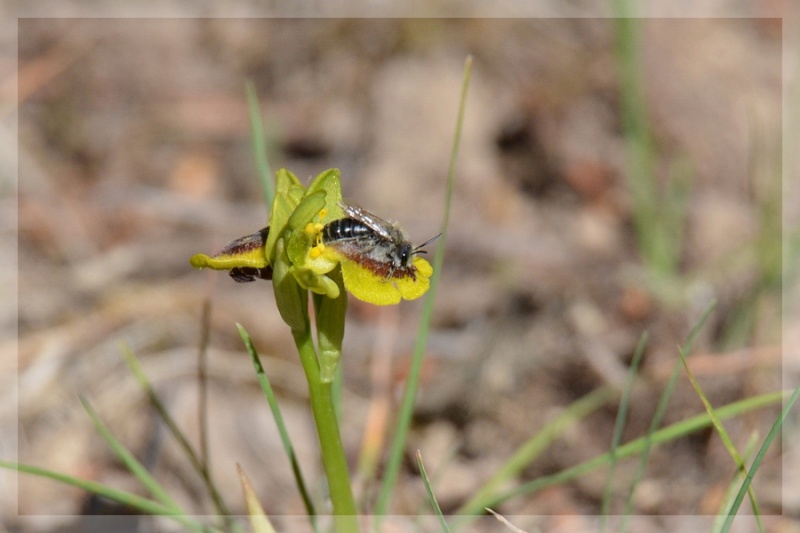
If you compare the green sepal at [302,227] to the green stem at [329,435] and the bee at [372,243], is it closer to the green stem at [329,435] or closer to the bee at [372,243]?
the bee at [372,243]

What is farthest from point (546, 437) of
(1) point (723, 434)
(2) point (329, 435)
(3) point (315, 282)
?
(3) point (315, 282)

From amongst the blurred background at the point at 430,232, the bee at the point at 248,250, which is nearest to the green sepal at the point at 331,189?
the bee at the point at 248,250

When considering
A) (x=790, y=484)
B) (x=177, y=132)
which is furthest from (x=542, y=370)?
(x=177, y=132)

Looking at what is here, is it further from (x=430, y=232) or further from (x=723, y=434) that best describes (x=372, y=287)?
(x=430, y=232)

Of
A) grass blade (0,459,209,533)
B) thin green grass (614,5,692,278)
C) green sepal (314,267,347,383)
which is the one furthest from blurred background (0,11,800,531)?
green sepal (314,267,347,383)

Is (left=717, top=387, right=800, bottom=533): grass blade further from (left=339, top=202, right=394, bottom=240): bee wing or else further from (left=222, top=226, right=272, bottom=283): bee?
(left=222, top=226, right=272, bottom=283): bee

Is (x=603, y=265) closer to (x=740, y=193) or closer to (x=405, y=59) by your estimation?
(x=740, y=193)
